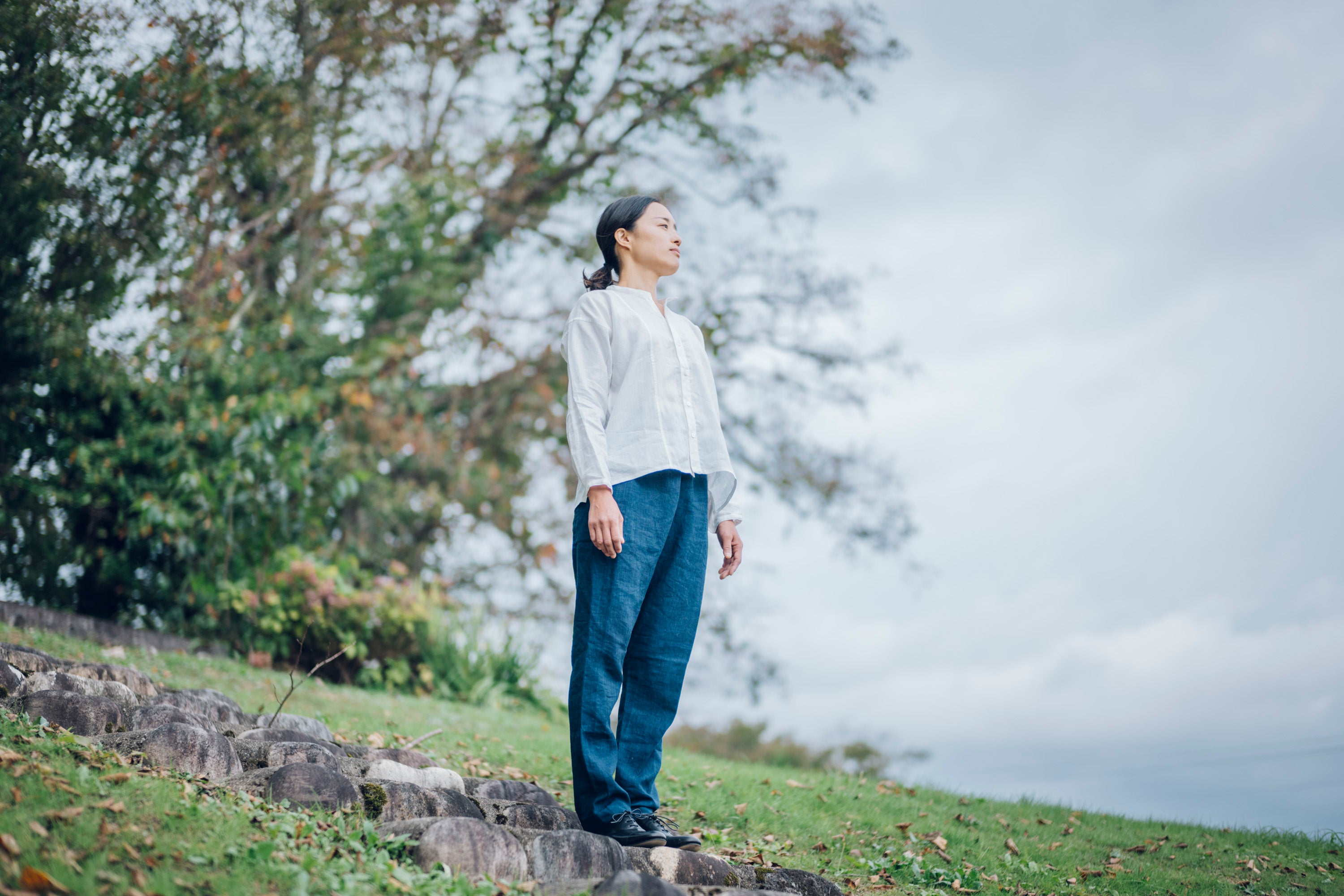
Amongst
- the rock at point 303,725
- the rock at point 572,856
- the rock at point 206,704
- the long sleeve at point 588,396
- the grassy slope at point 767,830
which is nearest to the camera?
the grassy slope at point 767,830

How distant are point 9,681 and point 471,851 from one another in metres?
1.76

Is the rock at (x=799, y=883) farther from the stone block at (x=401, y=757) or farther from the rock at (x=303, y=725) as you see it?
the rock at (x=303, y=725)

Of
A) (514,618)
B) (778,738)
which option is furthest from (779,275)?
(778,738)

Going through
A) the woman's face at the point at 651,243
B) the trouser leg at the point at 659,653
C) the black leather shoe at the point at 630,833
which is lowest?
the black leather shoe at the point at 630,833

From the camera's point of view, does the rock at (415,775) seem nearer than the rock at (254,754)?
No

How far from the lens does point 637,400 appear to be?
9.29 ft

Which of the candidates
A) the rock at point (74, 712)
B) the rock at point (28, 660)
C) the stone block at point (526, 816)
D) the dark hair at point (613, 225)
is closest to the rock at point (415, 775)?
the stone block at point (526, 816)

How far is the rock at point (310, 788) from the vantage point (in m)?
2.51

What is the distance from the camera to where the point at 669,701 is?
281cm

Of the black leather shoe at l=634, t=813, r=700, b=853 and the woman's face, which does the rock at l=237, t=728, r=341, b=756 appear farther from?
the woman's face

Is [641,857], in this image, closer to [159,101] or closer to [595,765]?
[595,765]

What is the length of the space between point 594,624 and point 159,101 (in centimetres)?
506

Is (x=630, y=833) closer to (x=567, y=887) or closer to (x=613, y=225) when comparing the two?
(x=567, y=887)

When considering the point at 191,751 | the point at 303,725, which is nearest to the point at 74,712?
the point at 191,751
